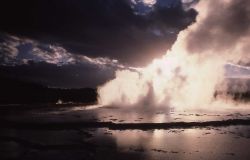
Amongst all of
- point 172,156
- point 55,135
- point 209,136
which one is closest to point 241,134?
point 209,136

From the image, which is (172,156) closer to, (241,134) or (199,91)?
(241,134)

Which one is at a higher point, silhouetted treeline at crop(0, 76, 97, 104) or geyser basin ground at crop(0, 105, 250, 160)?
silhouetted treeline at crop(0, 76, 97, 104)

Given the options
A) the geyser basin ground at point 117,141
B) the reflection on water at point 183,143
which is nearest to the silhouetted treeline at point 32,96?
the geyser basin ground at point 117,141

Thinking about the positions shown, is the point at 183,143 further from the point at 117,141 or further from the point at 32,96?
the point at 32,96

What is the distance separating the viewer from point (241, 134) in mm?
25438

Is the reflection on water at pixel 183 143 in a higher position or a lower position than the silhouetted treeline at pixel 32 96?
lower

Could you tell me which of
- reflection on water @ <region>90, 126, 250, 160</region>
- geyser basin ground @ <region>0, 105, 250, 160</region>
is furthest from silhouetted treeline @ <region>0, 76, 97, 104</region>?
reflection on water @ <region>90, 126, 250, 160</region>

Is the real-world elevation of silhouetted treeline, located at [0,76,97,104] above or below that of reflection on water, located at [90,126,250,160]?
above

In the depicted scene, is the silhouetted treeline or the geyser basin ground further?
the silhouetted treeline

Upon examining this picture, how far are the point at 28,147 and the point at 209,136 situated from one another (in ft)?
42.8

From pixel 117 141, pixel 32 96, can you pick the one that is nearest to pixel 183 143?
pixel 117 141

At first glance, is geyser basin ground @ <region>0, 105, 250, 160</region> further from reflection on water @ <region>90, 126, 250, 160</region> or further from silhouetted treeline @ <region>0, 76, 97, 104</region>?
silhouetted treeline @ <region>0, 76, 97, 104</region>

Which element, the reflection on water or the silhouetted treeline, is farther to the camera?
the silhouetted treeline

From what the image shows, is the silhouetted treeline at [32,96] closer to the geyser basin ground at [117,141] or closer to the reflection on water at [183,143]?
the geyser basin ground at [117,141]
